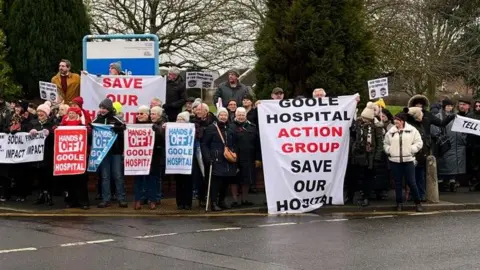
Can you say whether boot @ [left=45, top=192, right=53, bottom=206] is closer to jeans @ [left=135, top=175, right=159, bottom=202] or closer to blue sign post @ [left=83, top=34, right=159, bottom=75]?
jeans @ [left=135, top=175, right=159, bottom=202]

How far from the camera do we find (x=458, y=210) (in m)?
14.3

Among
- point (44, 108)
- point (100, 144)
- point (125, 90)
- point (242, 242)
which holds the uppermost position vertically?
point (125, 90)

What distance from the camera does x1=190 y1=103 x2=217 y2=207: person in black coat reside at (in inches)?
561

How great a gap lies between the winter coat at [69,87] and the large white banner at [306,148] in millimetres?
4328

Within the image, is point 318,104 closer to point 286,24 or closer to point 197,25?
point 286,24

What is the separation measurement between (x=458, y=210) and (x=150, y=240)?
5.98 metres

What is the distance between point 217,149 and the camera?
14055 millimetres

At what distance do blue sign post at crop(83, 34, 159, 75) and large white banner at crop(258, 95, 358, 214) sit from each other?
4161 millimetres

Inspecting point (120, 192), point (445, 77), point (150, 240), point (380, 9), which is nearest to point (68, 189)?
point (120, 192)

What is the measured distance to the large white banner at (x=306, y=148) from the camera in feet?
45.9

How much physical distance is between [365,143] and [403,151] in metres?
0.68

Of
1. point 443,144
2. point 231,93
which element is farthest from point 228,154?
point 443,144

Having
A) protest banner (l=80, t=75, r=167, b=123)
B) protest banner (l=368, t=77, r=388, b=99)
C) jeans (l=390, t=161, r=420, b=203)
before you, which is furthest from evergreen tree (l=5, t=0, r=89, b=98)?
jeans (l=390, t=161, r=420, b=203)

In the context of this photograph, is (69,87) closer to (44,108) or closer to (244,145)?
(44,108)
